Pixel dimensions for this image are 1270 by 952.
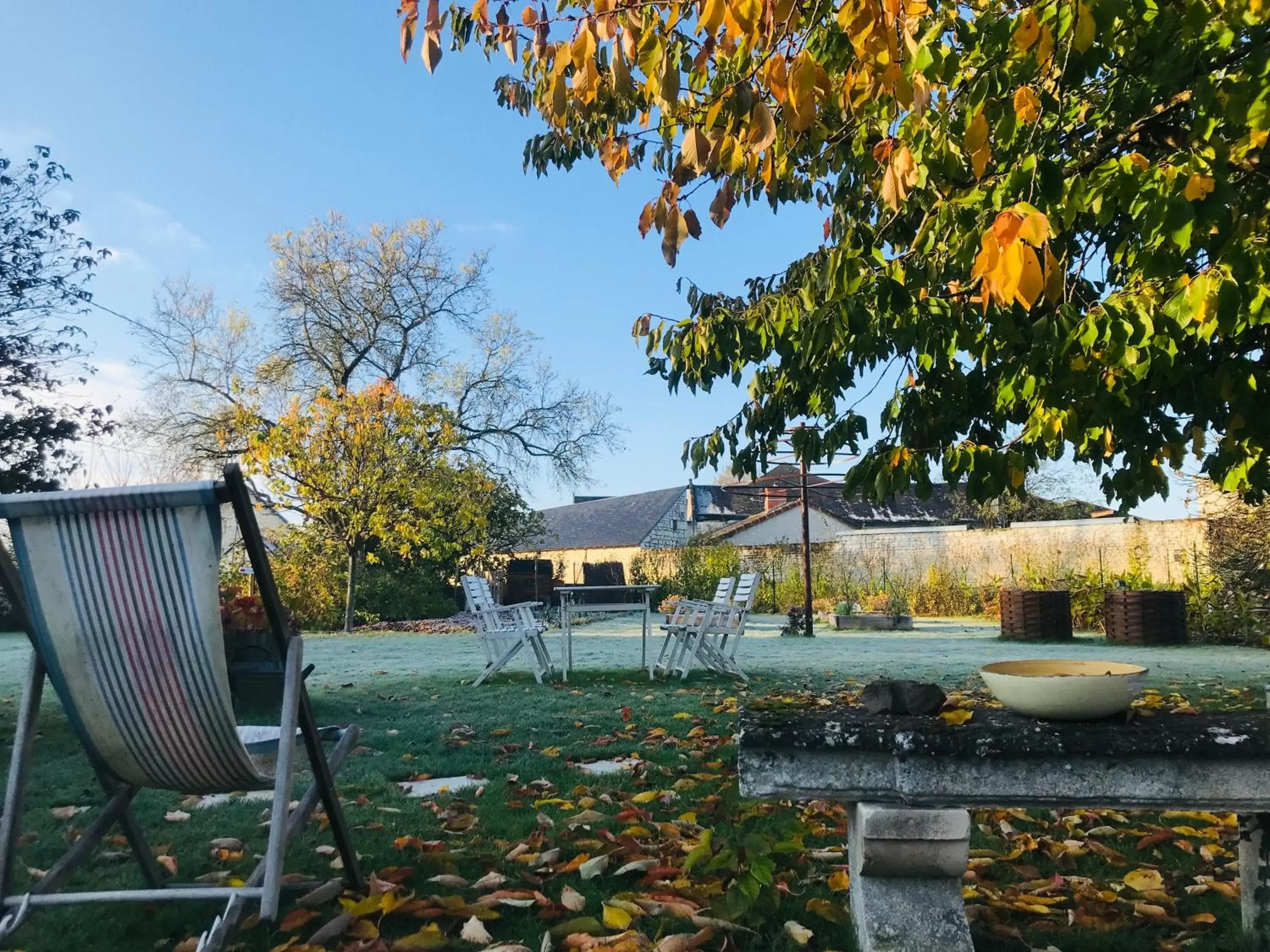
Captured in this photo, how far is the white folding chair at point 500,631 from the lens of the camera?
24.0ft

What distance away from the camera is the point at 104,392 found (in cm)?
713

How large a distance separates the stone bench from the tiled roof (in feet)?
101

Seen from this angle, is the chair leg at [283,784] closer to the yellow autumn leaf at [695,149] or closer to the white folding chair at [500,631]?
the yellow autumn leaf at [695,149]

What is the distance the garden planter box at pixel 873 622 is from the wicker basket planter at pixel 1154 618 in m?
3.66

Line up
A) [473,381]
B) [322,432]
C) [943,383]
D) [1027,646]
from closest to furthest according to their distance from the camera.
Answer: [943,383] < [1027,646] < [322,432] < [473,381]

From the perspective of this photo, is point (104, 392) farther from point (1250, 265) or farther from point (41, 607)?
point (1250, 265)

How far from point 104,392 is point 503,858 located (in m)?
6.20

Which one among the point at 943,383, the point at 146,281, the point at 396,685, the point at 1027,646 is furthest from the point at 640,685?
the point at 146,281

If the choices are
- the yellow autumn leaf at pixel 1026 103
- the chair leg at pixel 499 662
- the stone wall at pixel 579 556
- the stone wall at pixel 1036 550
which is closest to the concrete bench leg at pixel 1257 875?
the yellow autumn leaf at pixel 1026 103

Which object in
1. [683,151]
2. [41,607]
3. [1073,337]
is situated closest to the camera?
[41,607]

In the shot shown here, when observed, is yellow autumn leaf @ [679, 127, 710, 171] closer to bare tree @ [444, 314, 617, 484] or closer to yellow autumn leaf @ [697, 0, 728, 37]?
yellow autumn leaf @ [697, 0, 728, 37]

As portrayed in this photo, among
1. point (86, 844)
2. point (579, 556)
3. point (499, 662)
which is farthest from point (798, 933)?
point (579, 556)

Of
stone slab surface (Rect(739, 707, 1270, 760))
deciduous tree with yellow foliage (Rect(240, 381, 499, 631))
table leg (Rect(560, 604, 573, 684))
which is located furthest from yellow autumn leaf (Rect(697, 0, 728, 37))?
deciduous tree with yellow foliage (Rect(240, 381, 499, 631))

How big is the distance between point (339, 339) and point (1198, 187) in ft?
72.1
